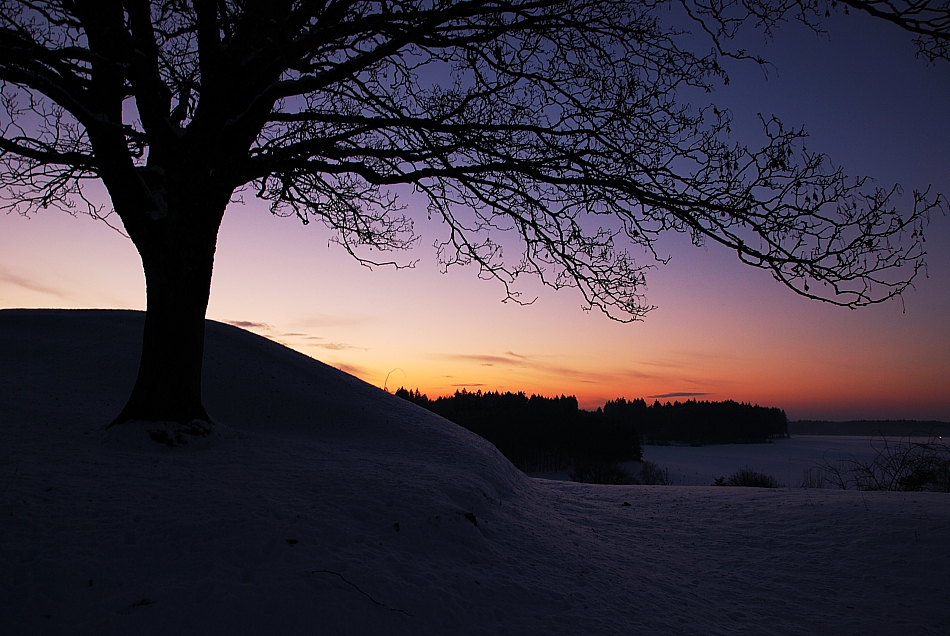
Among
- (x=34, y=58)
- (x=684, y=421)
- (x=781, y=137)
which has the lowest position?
(x=684, y=421)

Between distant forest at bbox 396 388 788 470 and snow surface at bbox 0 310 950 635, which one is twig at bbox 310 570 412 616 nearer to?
snow surface at bbox 0 310 950 635

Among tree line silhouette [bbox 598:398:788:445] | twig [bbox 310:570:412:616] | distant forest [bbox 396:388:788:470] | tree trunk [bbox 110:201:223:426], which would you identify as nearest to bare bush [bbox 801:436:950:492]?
twig [bbox 310:570:412:616]

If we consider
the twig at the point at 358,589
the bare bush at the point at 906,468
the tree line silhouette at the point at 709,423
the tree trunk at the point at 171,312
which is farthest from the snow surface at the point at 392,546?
the tree line silhouette at the point at 709,423

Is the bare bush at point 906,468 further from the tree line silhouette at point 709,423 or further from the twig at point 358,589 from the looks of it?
the tree line silhouette at point 709,423

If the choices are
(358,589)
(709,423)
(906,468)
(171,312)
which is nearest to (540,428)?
(709,423)

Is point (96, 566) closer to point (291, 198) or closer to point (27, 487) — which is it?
point (27, 487)

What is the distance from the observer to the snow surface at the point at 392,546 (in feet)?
10.1

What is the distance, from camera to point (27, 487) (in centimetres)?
409

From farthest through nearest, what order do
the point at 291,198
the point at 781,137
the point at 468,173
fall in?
the point at 291,198 → the point at 468,173 → the point at 781,137

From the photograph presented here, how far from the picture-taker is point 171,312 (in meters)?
6.40

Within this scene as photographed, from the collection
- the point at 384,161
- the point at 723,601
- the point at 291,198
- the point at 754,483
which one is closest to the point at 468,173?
the point at 384,161

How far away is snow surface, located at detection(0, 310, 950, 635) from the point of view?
121 inches

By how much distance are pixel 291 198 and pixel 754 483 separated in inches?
636

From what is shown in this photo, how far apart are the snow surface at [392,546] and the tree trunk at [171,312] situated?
0.48 m
